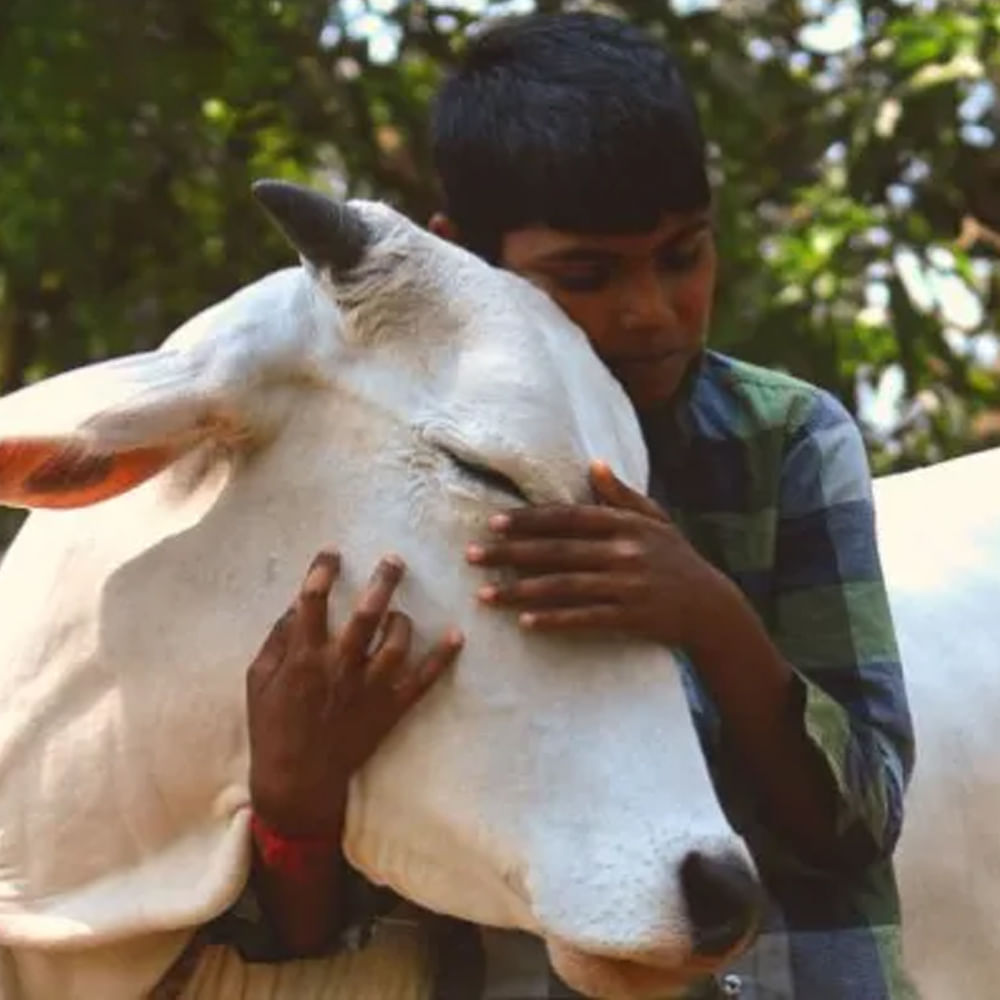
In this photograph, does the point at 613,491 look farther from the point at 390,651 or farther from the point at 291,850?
the point at 291,850

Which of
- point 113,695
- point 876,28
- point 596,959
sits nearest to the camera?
point 596,959

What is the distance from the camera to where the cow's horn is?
2.68 meters

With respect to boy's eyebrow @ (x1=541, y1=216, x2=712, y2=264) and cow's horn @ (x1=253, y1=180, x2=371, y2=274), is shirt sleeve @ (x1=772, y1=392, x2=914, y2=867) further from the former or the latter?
cow's horn @ (x1=253, y1=180, x2=371, y2=274)

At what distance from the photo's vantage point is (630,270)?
2.88 meters

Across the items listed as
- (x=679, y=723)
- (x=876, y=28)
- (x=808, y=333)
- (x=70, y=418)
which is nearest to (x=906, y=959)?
(x=679, y=723)

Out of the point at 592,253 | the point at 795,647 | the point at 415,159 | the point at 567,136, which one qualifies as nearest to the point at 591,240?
the point at 592,253

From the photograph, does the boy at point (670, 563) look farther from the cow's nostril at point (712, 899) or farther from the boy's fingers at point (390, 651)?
the cow's nostril at point (712, 899)

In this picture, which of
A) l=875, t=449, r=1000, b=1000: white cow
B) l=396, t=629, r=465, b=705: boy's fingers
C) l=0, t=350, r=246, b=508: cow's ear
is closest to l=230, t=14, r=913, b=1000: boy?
l=396, t=629, r=465, b=705: boy's fingers

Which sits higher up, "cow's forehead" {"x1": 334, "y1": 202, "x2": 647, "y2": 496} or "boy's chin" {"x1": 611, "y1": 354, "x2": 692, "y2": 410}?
"cow's forehead" {"x1": 334, "y1": 202, "x2": 647, "y2": 496}

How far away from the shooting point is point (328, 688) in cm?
265

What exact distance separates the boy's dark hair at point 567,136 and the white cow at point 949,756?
104 centimetres

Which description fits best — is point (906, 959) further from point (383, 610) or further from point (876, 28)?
point (876, 28)

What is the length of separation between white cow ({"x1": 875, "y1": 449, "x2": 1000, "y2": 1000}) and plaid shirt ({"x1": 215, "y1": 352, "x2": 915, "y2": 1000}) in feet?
2.03

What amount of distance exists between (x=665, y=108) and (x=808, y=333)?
9.71 ft
